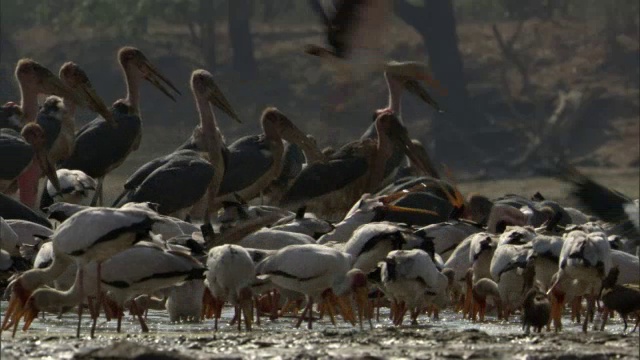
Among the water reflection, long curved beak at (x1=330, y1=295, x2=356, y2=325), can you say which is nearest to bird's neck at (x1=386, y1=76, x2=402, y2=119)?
the water reflection

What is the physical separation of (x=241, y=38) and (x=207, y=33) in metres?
0.80

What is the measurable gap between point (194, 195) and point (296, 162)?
10.7ft

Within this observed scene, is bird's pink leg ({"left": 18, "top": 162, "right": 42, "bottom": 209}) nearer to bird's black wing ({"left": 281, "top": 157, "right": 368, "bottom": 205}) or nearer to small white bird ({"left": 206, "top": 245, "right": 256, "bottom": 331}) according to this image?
bird's black wing ({"left": 281, "top": 157, "right": 368, "bottom": 205})

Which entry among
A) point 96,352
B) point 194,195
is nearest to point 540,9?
point 194,195

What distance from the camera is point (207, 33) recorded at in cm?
4028

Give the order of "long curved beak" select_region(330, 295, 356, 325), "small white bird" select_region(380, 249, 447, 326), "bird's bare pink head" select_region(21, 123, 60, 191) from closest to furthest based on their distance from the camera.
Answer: "small white bird" select_region(380, 249, 447, 326) < "long curved beak" select_region(330, 295, 356, 325) < "bird's bare pink head" select_region(21, 123, 60, 191)

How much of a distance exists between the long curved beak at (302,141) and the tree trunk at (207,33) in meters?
21.6

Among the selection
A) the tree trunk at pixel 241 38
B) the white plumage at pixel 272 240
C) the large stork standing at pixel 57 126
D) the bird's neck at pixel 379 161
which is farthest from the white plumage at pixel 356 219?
the tree trunk at pixel 241 38

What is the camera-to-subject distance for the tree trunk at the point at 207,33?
130 feet

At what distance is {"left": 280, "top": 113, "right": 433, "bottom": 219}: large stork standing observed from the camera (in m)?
17.0

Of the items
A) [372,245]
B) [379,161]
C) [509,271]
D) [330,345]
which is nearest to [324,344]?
[330,345]

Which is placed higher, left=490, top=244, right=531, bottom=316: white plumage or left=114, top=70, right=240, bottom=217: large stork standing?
left=114, top=70, right=240, bottom=217: large stork standing

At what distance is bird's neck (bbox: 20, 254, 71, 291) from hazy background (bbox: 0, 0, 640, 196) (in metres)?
22.2

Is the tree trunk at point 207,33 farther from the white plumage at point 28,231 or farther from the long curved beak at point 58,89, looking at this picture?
the white plumage at point 28,231
